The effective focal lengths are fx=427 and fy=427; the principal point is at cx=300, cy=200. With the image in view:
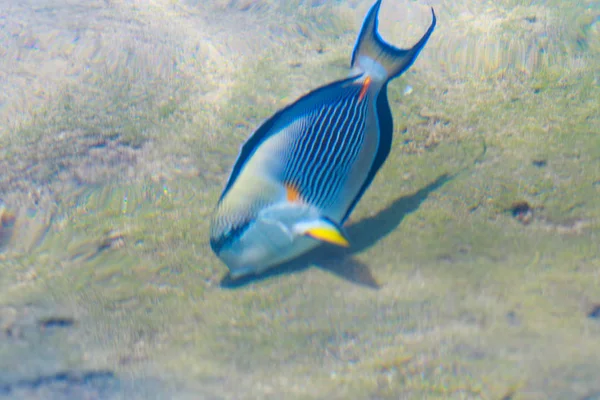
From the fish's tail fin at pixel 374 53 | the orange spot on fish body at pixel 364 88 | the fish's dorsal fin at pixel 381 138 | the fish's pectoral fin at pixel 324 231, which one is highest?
the fish's tail fin at pixel 374 53

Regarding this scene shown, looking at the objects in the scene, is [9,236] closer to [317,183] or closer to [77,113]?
[77,113]

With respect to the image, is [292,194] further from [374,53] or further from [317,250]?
[374,53]

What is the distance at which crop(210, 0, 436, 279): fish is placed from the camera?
60.8 inches

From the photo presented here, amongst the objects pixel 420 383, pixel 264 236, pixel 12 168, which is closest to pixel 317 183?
pixel 264 236

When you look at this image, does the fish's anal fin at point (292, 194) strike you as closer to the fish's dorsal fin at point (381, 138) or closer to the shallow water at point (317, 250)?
the fish's dorsal fin at point (381, 138)

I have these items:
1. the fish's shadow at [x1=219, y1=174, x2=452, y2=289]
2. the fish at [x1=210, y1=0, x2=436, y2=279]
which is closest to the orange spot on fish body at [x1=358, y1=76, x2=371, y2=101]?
the fish at [x1=210, y1=0, x2=436, y2=279]

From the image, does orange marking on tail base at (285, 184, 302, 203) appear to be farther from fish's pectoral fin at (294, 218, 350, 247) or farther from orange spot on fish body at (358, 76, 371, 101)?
orange spot on fish body at (358, 76, 371, 101)

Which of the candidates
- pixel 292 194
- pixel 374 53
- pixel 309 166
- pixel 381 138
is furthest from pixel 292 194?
pixel 374 53

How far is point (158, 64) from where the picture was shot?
3219 mm

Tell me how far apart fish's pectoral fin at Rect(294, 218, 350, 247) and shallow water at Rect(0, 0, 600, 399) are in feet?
1.27

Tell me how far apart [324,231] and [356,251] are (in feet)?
1.62

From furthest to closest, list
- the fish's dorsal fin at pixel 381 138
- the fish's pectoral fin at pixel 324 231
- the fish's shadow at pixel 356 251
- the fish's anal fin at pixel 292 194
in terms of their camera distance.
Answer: the fish's shadow at pixel 356 251 → the fish's dorsal fin at pixel 381 138 → the fish's anal fin at pixel 292 194 → the fish's pectoral fin at pixel 324 231

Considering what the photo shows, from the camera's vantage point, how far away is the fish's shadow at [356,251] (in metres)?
1.84

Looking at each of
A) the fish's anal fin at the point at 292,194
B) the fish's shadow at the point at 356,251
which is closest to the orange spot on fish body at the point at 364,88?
the fish's anal fin at the point at 292,194
